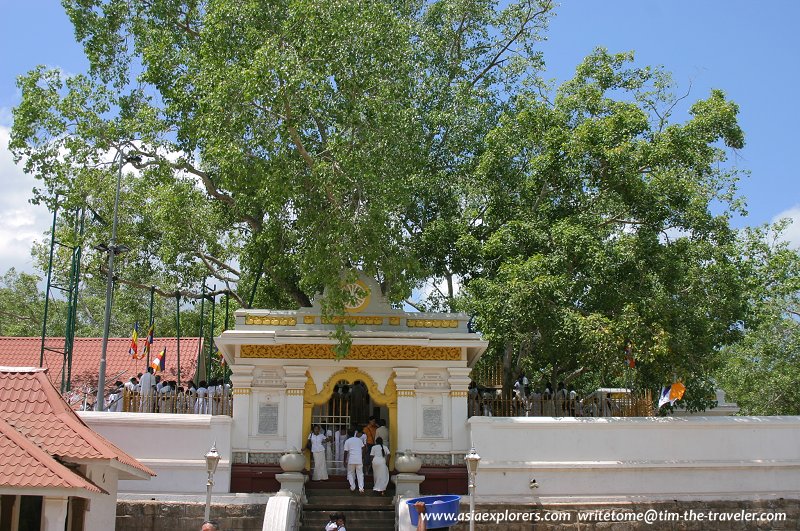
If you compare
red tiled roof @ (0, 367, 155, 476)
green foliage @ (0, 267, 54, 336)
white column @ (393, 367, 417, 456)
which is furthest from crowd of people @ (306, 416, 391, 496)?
green foliage @ (0, 267, 54, 336)

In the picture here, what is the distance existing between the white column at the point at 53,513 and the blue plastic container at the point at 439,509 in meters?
5.88

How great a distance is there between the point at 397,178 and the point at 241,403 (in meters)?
5.32

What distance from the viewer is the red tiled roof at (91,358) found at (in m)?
26.7

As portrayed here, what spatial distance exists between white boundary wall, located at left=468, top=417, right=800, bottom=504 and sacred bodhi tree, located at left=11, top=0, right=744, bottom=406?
4.23 ft

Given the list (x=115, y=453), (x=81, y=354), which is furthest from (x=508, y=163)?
(x=81, y=354)

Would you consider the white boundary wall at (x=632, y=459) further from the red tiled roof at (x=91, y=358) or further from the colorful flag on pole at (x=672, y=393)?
the red tiled roof at (x=91, y=358)

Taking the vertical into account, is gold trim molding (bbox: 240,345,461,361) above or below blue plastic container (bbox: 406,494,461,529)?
above

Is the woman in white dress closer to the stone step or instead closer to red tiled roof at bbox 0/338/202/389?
the stone step

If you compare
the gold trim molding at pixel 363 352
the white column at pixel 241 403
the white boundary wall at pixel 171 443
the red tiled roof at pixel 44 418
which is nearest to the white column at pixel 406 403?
the gold trim molding at pixel 363 352

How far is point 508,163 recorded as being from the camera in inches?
806

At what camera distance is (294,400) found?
58.0ft

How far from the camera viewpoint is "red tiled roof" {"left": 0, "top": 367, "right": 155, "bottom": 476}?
455 inches

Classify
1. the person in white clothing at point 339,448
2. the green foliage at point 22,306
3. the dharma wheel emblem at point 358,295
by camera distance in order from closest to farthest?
the dharma wheel emblem at point 358,295 < the person in white clothing at point 339,448 < the green foliage at point 22,306

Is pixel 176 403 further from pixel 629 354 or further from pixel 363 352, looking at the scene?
pixel 629 354
